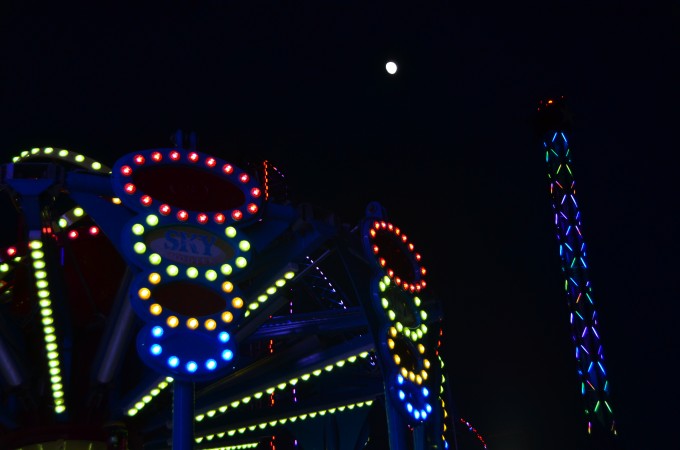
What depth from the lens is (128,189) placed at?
11859mm

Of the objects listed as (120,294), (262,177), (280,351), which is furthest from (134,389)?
(262,177)

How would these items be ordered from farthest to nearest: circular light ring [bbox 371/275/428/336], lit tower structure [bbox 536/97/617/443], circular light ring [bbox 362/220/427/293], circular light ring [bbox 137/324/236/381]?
lit tower structure [bbox 536/97/617/443] < circular light ring [bbox 362/220/427/293] < circular light ring [bbox 371/275/428/336] < circular light ring [bbox 137/324/236/381]

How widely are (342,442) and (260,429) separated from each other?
2262mm

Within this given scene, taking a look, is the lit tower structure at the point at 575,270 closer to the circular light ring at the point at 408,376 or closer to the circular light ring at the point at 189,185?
the circular light ring at the point at 408,376

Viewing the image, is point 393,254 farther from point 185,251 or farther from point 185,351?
point 185,351

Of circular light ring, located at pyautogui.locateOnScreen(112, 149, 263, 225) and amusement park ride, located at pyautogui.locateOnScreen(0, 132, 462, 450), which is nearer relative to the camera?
amusement park ride, located at pyautogui.locateOnScreen(0, 132, 462, 450)

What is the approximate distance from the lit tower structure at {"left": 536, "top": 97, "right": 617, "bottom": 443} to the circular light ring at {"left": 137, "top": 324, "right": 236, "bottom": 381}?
10.1 m

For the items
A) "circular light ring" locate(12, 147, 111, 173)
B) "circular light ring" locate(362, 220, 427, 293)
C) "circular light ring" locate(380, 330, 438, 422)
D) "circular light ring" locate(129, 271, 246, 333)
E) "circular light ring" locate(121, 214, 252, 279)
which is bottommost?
"circular light ring" locate(380, 330, 438, 422)

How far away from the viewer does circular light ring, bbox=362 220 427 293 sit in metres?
14.4

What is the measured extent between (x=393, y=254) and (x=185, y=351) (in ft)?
17.8

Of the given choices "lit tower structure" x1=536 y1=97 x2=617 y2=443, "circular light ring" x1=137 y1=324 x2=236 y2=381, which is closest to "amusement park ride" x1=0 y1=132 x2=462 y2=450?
"circular light ring" x1=137 y1=324 x2=236 y2=381

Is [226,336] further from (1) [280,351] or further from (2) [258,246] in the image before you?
(1) [280,351]

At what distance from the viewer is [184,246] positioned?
11.8 meters

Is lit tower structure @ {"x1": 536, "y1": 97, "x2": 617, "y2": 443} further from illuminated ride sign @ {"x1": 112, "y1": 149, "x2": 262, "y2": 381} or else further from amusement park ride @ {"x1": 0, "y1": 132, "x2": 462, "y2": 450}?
illuminated ride sign @ {"x1": 112, "y1": 149, "x2": 262, "y2": 381}
